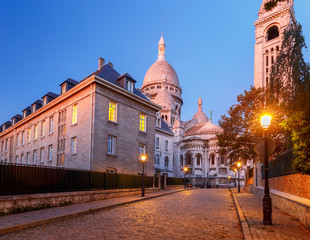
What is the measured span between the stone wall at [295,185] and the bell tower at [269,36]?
47.1 metres

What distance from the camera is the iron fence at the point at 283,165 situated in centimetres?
1307

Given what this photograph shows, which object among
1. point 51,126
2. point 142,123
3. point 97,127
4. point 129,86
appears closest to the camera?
point 97,127

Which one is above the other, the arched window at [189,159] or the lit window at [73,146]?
the lit window at [73,146]

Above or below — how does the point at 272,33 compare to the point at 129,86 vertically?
above

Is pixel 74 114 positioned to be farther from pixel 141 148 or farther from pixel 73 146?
pixel 141 148

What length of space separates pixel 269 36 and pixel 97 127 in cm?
5456

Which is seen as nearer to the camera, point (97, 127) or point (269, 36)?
point (97, 127)

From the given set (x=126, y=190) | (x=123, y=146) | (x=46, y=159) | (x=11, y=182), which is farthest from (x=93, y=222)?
(x=46, y=159)

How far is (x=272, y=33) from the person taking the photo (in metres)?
63.1

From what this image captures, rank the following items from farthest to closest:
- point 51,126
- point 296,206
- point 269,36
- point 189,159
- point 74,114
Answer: point 189,159, point 269,36, point 51,126, point 74,114, point 296,206

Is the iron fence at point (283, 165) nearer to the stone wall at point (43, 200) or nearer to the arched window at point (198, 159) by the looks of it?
the stone wall at point (43, 200)

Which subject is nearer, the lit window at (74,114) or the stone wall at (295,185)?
the stone wall at (295,185)

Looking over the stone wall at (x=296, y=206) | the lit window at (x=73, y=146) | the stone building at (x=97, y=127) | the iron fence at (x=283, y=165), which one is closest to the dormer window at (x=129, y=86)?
the stone building at (x=97, y=127)

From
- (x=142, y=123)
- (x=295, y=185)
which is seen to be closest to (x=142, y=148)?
(x=142, y=123)
